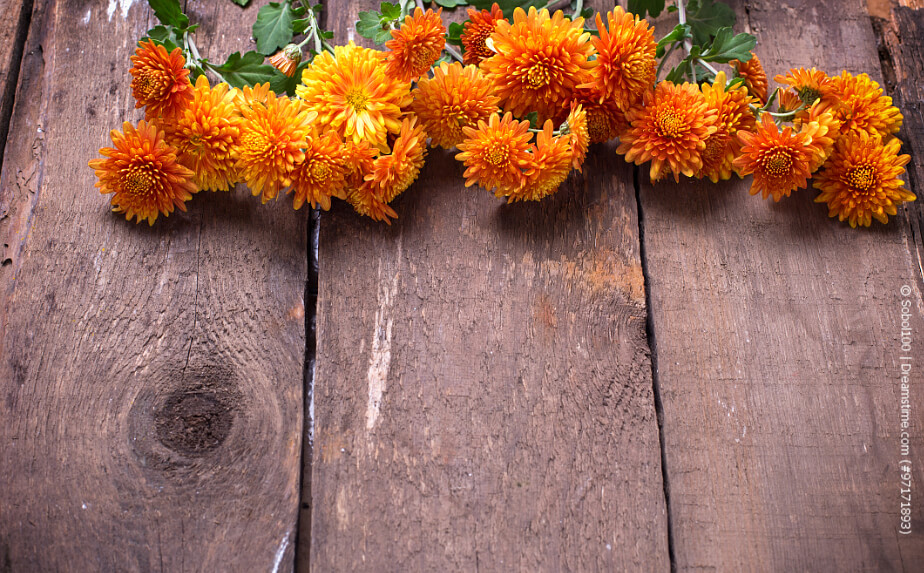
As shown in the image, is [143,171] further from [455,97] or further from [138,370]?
[455,97]

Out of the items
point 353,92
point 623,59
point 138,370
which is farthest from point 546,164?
point 138,370

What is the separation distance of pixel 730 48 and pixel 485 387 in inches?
22.2

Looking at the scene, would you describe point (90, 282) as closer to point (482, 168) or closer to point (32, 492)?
point (32, 492)

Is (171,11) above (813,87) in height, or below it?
above

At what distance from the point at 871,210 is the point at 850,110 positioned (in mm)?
140

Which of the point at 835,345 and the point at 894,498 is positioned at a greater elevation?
the point at 835,345

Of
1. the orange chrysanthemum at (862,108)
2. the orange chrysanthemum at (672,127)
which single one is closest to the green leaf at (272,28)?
the orange chrysanthemum at (672,127)

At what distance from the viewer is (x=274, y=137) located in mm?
750

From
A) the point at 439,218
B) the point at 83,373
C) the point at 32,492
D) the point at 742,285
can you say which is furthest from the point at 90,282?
the point at 742,285

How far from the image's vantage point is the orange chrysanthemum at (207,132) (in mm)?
771

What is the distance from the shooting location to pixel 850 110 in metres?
0.83

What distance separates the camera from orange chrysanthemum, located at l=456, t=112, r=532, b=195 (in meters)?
0.77

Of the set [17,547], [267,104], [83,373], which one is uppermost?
[267,104]

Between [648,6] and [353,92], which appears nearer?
[353,92]
